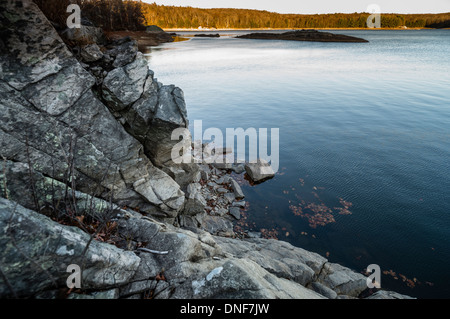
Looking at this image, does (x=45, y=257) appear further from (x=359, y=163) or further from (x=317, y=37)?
(x=317, y=37)

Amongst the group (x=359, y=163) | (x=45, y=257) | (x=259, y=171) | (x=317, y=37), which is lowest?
(x=259, y=171)

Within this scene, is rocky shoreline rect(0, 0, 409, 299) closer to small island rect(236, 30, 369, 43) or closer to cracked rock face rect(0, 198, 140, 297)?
cracked rock face rect(0, 198, 140, 297)

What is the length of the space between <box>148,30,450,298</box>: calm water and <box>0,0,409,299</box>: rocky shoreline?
265cm

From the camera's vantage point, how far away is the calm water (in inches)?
494

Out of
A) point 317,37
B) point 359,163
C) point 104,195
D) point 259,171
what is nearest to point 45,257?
point 104,195

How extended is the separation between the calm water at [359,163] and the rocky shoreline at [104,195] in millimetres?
2654

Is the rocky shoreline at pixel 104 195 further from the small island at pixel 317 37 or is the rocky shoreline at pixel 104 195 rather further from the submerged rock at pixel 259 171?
the small island at pixel 317 37

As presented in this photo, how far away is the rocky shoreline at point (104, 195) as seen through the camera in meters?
4.74

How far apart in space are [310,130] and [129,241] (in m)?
26.2

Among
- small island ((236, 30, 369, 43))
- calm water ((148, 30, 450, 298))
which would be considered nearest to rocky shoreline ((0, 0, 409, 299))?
calm water ((148, 30, 450, 298))

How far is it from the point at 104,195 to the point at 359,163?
20726 mm

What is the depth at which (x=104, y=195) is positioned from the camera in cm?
929
